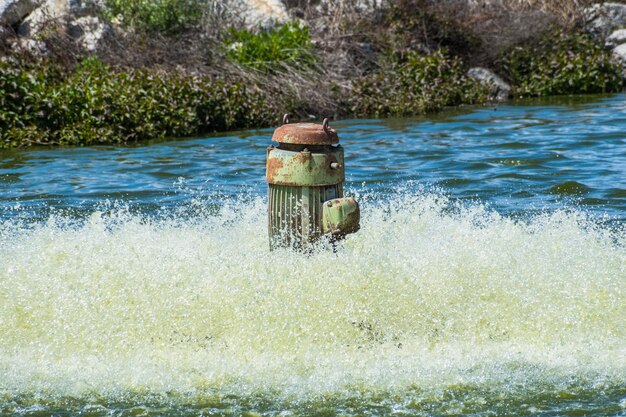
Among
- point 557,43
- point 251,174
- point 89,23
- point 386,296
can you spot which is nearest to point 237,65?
point 89,23

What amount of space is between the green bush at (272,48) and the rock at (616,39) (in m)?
7.57

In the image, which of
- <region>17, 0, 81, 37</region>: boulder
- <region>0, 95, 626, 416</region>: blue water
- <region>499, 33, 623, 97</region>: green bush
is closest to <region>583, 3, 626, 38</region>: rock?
<region>499, 33, 623, 97</region>: green bush

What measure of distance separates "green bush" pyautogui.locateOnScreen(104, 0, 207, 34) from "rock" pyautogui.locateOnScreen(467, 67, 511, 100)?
5.76m

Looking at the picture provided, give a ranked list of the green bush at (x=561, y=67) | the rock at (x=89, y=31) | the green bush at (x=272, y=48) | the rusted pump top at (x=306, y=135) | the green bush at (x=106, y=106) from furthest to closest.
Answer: the green bush at (x=561, y=67) < the green bush at (x=272, y=48) < the rock at (x=89, y=31) < the green bush at (x=106, y=106) < the rusted pump top at (x=306, y=135)

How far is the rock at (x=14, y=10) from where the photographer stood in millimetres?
16141

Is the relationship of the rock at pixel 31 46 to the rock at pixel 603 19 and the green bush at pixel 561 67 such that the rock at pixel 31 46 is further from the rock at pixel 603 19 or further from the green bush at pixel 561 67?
the rock at pixel 603 19

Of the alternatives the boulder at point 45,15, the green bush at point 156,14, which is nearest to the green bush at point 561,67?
the green bush at point 156,14

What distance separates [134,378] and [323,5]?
15.1m

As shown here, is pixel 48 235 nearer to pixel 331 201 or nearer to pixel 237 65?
pixel 331 201

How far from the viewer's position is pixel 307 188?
573 cm

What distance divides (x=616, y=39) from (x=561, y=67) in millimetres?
2489

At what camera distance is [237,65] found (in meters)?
16.4

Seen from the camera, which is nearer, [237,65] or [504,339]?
[504,339]

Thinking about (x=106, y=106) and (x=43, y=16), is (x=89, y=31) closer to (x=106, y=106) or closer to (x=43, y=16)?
(x=43, y=16)
